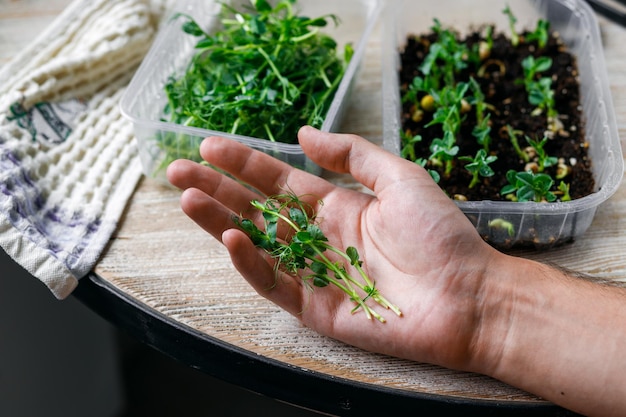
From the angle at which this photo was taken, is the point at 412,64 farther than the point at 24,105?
Yes

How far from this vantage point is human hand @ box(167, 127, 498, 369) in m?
→ 0.91

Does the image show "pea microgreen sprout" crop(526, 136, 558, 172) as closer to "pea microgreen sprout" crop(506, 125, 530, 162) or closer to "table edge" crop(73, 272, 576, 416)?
"pea microgreen sprout" crop(506, 125, 530, 162)

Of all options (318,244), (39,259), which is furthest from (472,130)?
(39,259)

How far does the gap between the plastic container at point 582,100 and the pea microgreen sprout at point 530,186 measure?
1.6 inches

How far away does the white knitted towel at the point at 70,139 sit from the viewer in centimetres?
108

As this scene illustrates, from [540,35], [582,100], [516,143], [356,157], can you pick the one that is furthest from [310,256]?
[540,35]

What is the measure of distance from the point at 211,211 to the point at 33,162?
422 millimetres

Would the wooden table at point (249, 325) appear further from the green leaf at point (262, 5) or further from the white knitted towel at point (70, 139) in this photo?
the green leaf at point (262, 5)

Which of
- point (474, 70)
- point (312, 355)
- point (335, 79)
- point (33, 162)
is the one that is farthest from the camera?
point (474, 70)

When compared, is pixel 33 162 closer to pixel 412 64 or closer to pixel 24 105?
pixel 24 105

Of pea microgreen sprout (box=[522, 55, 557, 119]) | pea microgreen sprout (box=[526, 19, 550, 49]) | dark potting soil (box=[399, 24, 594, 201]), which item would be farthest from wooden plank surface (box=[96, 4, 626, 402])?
pea microgreen sprout (box=[526, 19, 550, 49])

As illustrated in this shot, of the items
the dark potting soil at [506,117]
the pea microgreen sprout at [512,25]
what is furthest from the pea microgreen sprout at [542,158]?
the pea microgreen sprout at [512,25]

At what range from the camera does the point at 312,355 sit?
97 cm

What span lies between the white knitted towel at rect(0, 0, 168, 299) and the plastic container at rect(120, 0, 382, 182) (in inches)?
3.2
